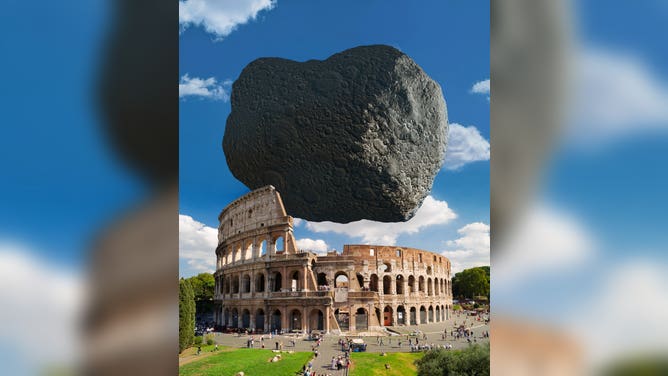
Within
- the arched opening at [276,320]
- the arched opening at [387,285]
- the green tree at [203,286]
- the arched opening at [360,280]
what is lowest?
the green tree at [203,286]

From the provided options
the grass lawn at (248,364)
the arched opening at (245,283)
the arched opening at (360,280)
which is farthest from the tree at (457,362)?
the arched opening at (245,283)

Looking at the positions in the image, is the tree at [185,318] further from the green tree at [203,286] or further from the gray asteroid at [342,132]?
the green tree at [203,286]

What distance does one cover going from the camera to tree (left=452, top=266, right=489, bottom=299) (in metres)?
24.3

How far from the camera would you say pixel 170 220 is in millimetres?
6539

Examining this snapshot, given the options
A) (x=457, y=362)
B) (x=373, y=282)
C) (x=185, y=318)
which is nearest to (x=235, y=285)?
(x=185, y=318)

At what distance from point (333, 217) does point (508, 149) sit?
7.34 meters

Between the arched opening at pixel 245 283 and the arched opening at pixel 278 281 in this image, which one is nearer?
the arched opening at pixel 278 281

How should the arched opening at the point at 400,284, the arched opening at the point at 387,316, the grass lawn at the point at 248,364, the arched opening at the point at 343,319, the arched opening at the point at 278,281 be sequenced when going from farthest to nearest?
the arched opening at the point at 400,284 → the arched opening at the point at 278,281 → the arched opening at the point at 387,316 → the arched opening at the point at 343,319 → the grass lawn at the point at 248,364

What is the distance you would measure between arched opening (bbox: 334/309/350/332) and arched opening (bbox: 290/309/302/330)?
1226 millimetres

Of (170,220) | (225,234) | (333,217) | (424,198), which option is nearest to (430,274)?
(424,198)

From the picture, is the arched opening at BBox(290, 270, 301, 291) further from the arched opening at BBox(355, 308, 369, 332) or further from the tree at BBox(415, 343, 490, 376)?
the tree at BBox(415, 343, 490, 376)

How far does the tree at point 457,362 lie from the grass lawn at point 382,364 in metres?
0.27

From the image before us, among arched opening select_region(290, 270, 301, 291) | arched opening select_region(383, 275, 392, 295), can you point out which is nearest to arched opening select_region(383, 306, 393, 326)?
arched opening select_region(383, 275, 392, 295)

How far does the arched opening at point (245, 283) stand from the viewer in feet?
51.3
